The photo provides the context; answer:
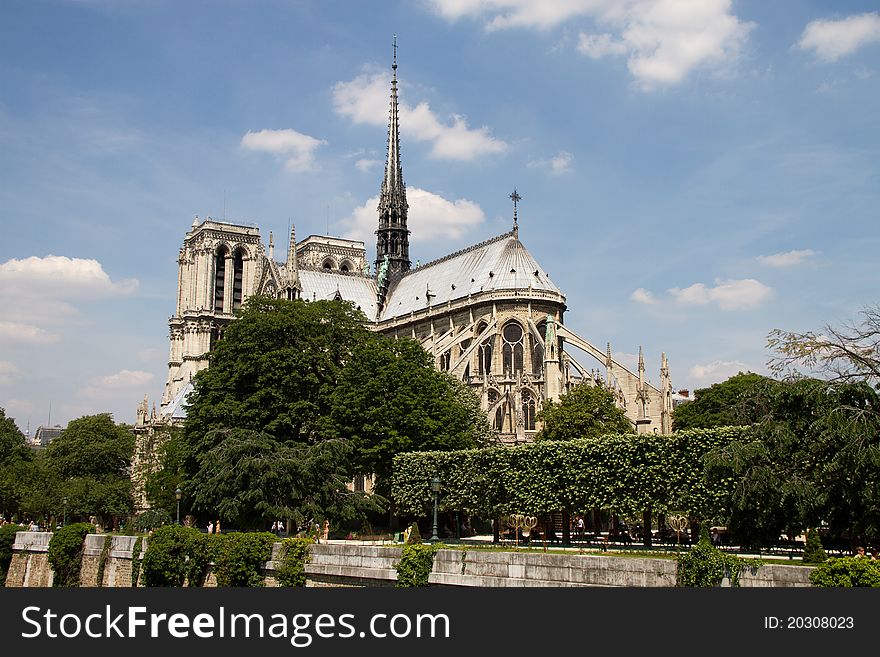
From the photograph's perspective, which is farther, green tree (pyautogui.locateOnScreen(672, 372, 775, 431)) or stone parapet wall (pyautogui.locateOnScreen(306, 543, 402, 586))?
green tree (pyautogui.locateOnScreen(672, 372, 775, 431))

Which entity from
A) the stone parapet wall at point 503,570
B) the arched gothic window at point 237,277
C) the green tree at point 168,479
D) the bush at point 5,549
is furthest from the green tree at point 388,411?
the arched gothic window at point 237,277

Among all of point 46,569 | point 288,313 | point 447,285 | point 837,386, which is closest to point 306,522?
point 46,569

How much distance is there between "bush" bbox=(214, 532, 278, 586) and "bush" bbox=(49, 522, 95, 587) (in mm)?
10749

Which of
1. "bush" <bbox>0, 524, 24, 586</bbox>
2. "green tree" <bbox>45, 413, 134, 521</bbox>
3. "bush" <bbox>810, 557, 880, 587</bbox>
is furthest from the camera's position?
"green tree" <bbox>45, 413, 134, 521</bbox>

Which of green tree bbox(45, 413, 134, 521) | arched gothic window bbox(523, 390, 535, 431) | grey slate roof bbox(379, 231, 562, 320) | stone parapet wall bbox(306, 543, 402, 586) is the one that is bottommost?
stone parapet wall bbox(306, 543, 402, 586)

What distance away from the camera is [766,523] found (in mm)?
28031

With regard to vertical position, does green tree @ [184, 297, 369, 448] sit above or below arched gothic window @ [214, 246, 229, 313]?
below

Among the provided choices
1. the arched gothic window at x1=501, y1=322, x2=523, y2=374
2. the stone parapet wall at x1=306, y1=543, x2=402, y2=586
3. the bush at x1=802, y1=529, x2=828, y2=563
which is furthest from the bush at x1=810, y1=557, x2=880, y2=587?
the arched gothic window at x1=501, y1=322, x2=523, y2=374

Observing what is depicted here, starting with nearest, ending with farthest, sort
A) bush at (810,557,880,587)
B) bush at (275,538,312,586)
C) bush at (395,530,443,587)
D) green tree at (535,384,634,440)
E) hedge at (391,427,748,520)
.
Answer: bush at (810,557,880,587), bush at (395,530,443,587), bush at (275,538,312,586), hedge at (391,427,748,520), green tree at (535,384,634,440)

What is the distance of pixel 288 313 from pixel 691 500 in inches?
1001

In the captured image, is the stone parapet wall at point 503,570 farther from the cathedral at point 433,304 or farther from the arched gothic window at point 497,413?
the arched gothic window at point 497,413

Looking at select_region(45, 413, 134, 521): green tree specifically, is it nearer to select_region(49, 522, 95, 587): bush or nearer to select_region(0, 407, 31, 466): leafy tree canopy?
select_region(0, 407, 31, 466): leafy tree canopy

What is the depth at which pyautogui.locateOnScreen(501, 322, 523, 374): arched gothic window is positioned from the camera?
248ft

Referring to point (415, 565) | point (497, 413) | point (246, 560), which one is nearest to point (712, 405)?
point (497, 413)
